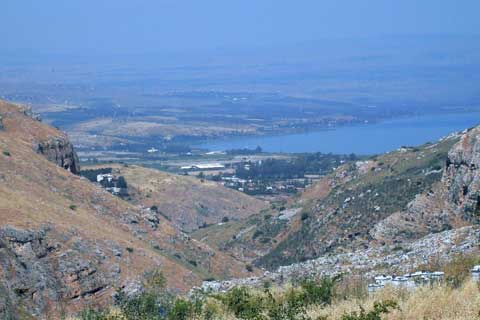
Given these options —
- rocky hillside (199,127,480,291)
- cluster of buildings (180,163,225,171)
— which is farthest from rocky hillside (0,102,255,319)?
cluster of buildings (180,163,225,171)

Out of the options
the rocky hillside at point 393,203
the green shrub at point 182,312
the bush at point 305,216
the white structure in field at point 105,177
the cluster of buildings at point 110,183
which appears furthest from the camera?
the white structure in field at point 105,177

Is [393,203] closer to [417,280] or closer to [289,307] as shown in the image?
[417,280]

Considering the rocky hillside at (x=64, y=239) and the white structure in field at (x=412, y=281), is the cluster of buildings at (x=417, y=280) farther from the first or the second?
the rocky hillside at (x=64, y=239)

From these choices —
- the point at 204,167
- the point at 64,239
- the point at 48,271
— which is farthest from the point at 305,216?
the point at 204,167

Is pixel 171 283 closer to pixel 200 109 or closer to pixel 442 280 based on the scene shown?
pixel 442 280

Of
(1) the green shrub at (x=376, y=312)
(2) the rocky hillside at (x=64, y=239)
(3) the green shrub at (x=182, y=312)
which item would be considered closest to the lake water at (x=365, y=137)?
(2) the rocky hillside at (x=64, y=239)

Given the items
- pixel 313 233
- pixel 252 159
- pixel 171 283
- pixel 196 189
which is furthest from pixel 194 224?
pixel 252 159

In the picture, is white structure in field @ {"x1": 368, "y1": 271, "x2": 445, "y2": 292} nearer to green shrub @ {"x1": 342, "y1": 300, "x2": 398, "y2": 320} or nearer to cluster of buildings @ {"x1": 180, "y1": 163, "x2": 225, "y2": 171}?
green shrub @ {"x1": 342, "y1": 300, "x2": 398, "y2": 320}

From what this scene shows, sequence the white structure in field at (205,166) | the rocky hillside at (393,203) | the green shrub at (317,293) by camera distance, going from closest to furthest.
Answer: the green shrub at (317,293) < the rocky hillside at (393,203) < the white structure in field at (205,166)
